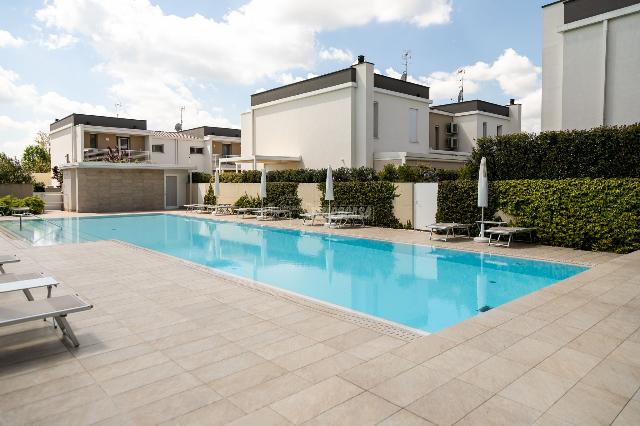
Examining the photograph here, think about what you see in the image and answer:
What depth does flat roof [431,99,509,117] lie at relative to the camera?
33875mm

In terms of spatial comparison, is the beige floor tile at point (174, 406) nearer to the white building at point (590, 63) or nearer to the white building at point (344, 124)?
the white building at point (590, 63)

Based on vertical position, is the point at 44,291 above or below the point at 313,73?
below

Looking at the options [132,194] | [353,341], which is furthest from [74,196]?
[353,341]

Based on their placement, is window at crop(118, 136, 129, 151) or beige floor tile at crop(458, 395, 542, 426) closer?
beige floor tile at crop(458, 395, 542, 426)

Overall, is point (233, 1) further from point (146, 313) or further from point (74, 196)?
point (74, 196)

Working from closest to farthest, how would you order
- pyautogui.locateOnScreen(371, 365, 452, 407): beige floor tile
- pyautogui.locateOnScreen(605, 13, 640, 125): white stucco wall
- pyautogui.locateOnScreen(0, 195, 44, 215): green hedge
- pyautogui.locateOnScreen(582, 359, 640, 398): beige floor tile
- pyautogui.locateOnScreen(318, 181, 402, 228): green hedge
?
pyautogui.locateOnScreen(371, 365, 452, 407): beige floor tile < pyautogui.locateOnScreen(582, 359, 640, 398): beige floor tile < pyautogui.locateOnScreen(605, 13, 640, 125): white stucco wall < pyautogui.locateOnScreen(318, 181, 402, 228): green hedge < pyautogui.locateOnScreen(0, 195, 44, 215): green hedge

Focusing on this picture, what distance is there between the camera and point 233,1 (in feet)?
42.3

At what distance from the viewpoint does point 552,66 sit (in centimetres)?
1712

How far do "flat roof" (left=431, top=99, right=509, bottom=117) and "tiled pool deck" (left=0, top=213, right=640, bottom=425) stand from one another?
2918 cm

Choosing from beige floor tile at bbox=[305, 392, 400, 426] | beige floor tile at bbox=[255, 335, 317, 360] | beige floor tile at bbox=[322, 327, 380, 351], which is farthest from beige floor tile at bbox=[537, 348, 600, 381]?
beige floor tile at bbox=[255, 335, 317, 360]

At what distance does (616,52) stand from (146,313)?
56.9 ft

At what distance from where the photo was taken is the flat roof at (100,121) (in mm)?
37500

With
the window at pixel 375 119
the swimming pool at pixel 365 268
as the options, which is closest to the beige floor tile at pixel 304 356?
the swimming pool at pixel 365 268

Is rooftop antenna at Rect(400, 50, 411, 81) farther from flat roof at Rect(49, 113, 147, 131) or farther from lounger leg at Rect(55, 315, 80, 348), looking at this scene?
lounger leg at Rect(55, 315, 80, 348)
